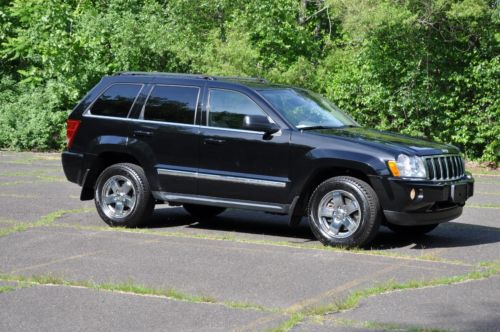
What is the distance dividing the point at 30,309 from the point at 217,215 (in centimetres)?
608

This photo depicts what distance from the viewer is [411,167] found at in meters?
9.83

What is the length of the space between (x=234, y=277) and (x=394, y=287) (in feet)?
4.71

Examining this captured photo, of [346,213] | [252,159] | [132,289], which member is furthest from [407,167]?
[132,289]

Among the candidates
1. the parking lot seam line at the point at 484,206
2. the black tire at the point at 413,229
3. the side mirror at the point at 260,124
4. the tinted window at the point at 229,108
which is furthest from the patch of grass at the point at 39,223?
the parking lot seam line at the point at 484,206

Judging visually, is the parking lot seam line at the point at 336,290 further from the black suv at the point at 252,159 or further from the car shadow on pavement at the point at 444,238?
the car shadow on pavement at the point at 444,238

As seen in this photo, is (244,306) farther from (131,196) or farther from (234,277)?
(131,196)

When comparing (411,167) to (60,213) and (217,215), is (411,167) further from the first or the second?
(60,213)

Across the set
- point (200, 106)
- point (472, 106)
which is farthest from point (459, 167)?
point (472, 106)

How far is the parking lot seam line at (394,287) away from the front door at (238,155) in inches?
99.1

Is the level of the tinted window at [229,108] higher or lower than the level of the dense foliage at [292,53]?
lower

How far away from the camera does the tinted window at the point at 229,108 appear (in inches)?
426

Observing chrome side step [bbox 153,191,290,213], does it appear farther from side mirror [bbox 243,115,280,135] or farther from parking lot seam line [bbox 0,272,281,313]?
parking lot seam line [bbox 0,272,281,313]

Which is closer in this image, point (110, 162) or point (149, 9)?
point (110, 162)

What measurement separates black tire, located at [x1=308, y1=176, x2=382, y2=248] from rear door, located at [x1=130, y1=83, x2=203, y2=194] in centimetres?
164
